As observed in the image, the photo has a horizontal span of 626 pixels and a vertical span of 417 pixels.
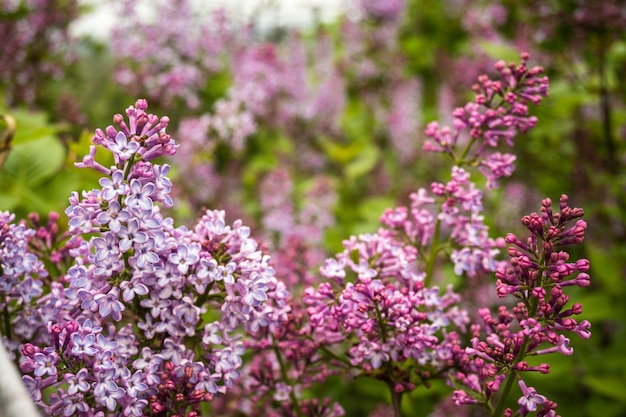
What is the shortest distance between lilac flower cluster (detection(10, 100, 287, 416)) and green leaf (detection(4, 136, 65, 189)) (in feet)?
2.22

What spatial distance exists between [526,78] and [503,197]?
2035 mm

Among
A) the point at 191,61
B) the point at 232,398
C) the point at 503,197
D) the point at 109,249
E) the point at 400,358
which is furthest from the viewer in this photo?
the point at 503,197

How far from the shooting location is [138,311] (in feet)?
2.91

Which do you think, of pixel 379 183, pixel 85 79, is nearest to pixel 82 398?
pixel 379 183

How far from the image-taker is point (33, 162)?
1528 mm

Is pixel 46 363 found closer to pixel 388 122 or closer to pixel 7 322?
pixel 7 322

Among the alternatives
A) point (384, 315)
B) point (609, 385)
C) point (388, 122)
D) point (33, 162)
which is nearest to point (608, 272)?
point (609, 385)

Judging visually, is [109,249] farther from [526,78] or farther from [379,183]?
[379,183]

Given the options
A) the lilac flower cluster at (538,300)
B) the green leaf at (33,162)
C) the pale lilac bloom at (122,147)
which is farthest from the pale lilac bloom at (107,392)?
the green leaf at (33,162)

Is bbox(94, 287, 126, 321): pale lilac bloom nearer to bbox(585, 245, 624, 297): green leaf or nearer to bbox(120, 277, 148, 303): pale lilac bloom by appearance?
bbox(120, 277, 148, 303): pale lilac bloom

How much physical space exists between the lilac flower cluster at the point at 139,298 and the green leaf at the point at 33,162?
A: 2.22ft

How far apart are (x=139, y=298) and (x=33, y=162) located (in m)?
0.79

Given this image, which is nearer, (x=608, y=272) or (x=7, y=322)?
(x=7, y=322)

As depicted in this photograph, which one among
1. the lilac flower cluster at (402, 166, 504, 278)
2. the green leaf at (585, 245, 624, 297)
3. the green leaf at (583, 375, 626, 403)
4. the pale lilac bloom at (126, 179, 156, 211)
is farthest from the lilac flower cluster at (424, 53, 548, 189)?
the green leaf at (585, 245, 624, 297)
